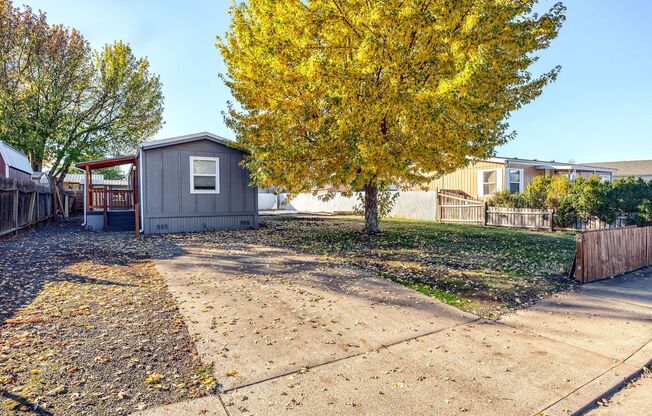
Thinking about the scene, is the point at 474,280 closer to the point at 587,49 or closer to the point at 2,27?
the point at 587,49

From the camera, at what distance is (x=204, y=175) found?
44.5 ft

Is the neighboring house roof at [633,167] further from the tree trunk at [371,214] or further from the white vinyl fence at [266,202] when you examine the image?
the tree trunk at [371,214]

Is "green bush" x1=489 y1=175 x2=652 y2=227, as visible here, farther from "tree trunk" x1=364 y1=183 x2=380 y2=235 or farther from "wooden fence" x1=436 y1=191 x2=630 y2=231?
"tree trunk" x1=364 y1=183 x2=380 y2=235

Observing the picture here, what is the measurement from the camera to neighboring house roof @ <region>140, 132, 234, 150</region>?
12.3 metres

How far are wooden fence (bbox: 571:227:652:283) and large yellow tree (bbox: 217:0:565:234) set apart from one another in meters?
3.34

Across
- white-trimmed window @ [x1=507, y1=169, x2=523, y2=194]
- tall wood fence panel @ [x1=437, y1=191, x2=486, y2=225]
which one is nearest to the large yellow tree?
tall wood fence panel @ [x1=437, y1=191, x2=486, y2=225]

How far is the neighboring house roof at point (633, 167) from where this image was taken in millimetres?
40625

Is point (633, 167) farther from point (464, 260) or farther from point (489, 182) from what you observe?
point (464, 260)

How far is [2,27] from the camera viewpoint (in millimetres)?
18547

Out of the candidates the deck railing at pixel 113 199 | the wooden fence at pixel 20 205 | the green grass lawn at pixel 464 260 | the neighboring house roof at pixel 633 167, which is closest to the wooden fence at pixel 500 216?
the green grass lawn at pixel 464 260

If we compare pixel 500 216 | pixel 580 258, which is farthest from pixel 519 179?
pixel 580 258

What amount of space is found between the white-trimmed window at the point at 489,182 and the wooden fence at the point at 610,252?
1137 centimetres

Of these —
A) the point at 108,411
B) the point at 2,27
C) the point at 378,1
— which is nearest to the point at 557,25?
the point at 378,1

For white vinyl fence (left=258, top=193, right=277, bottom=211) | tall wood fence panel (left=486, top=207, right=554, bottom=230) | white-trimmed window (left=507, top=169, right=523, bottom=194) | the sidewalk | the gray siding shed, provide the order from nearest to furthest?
the sidewalk
the gray siding shed
tall wood fence panel (left=486, top=207, right=554, bottom=230)
white-trimmed window (left=507, top=169, right=523, bottom=194)
white vinyl fence (left=258, top=193, right=277, bottom=211)
